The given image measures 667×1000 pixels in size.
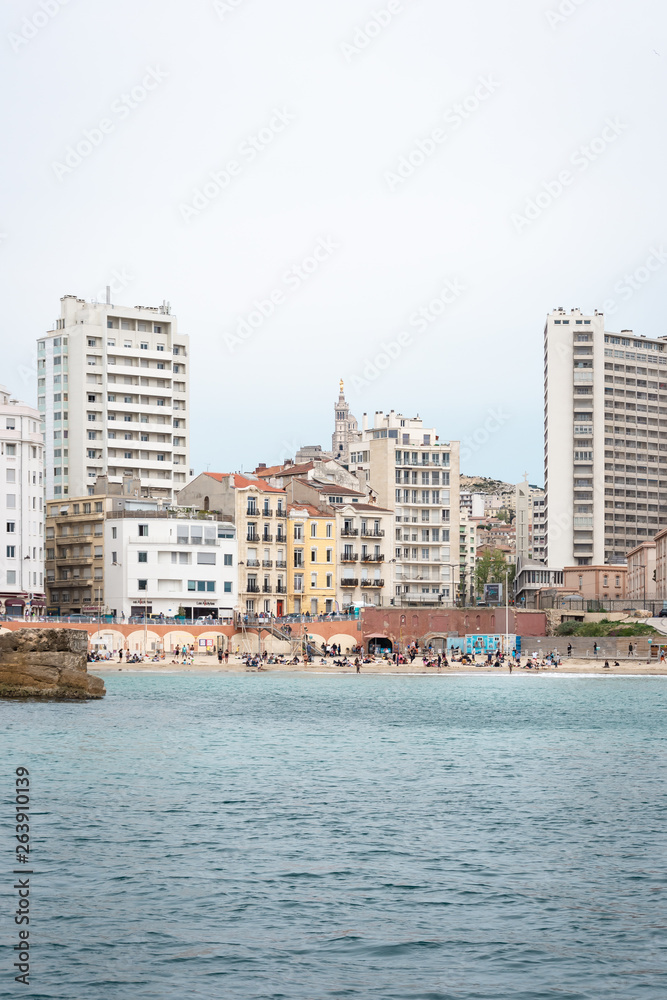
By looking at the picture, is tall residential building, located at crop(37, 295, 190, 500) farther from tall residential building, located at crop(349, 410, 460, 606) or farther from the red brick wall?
the red brick wall

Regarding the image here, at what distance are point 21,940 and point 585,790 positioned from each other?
1987 cm

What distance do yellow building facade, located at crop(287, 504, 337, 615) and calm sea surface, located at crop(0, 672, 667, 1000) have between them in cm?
7883

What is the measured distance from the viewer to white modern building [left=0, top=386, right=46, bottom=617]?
117 meters

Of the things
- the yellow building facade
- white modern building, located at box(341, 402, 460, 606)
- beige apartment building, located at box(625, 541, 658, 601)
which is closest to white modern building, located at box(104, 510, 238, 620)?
the yellow building facade

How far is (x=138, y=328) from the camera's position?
15512cm

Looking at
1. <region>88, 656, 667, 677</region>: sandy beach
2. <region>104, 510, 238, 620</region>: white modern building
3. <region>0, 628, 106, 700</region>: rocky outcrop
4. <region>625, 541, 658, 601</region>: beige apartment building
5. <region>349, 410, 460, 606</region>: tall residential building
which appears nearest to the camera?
<region>0, 628, 106, 700</region>: rocky outcrop

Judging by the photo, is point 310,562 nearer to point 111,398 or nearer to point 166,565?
point 166,565

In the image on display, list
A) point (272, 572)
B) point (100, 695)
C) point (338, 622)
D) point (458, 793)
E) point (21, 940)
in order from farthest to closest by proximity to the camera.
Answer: point (272, 572) < point (338, 622) < point (100, 695) < point (458, 793) < point (21, 940)

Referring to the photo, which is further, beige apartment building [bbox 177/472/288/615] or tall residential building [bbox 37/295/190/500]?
tall residential building [bbox 37/295/190/500]

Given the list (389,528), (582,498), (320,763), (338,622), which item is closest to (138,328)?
(389,528)

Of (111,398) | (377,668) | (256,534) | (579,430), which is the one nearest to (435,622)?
(377,668)

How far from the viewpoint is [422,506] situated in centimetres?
14862

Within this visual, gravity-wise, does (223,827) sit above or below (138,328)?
below

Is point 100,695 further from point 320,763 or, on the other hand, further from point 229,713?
point 320,763
